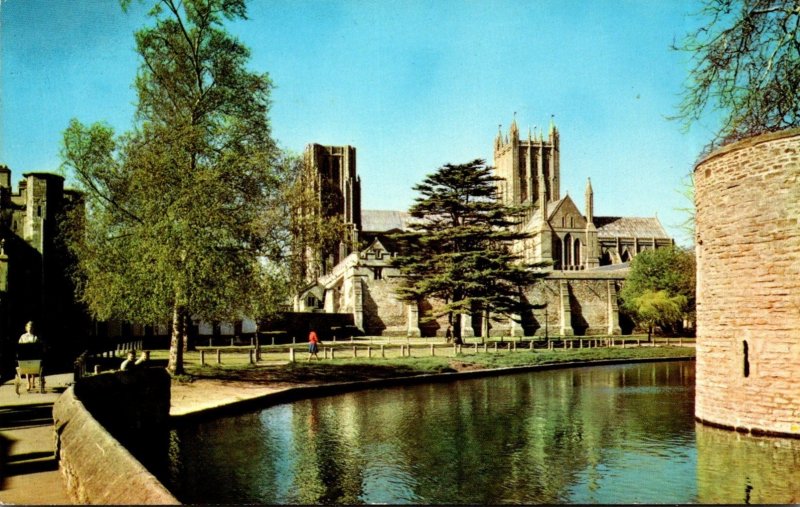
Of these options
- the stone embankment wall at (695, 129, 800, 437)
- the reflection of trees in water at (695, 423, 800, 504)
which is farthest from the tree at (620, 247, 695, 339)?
the reflection of trees in water at (695, 423, 800, 504)

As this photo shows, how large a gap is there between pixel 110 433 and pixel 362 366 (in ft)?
59.2

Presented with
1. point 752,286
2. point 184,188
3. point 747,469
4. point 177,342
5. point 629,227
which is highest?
point 629,227

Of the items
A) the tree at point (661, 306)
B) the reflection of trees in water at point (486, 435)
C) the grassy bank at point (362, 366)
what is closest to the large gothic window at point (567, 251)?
the tree at point (661, 306)

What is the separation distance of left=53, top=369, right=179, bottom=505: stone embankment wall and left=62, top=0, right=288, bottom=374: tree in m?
5.07

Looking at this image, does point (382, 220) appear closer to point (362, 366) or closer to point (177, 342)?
point (362, 366)

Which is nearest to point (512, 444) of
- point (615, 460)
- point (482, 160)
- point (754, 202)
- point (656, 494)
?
point (615, 460)

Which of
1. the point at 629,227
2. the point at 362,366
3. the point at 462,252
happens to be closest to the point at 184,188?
the point at 362,366

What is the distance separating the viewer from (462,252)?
37812 mm

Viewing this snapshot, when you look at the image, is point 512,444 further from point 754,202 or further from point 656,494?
point 754,202

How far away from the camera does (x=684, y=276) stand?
5228cm

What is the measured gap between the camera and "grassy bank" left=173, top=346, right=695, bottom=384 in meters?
23.0

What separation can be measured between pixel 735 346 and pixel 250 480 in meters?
8.82

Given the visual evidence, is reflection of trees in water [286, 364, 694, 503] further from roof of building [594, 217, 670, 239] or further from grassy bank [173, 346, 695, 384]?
roof of building [594, 217, 670, 239]

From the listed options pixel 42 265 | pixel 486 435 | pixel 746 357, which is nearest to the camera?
pixel 746 357
